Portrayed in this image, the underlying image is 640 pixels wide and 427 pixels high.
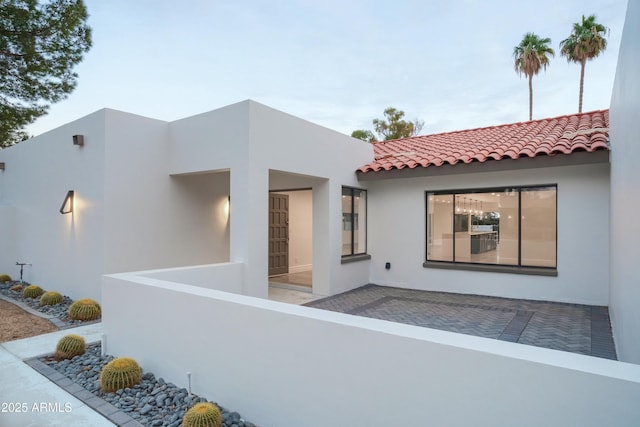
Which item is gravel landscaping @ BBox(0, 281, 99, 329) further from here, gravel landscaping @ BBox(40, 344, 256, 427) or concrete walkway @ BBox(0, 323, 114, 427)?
gravel landscaping @ BBox(40, 344, 256, 427)

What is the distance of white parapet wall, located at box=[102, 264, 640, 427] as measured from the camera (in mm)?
2223

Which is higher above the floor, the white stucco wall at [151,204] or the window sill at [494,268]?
the white stucco wall at [151,204]

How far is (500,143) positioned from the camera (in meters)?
10.7

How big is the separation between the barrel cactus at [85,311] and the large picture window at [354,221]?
623cm

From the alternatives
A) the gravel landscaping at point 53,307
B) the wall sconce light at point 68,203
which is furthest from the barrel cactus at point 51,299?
the wall sconce light at point 68,203

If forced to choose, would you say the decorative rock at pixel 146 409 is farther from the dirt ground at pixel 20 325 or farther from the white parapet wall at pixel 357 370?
the dirt ground at pixel 20 325

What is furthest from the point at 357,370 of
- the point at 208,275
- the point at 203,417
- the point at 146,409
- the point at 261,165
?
the point at 261,165

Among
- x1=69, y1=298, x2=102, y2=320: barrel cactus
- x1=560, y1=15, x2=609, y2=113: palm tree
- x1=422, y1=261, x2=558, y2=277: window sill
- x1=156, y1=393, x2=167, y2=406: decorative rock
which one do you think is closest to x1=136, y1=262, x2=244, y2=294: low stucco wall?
x1=156, y1=393, x2=167, y2=406: decorative rock

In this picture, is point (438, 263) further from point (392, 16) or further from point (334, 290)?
point (392, 16)

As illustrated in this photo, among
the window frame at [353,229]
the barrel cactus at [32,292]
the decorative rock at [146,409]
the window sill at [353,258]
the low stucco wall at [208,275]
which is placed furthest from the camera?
the window frame at [353,229]

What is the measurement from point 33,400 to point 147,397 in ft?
4.32

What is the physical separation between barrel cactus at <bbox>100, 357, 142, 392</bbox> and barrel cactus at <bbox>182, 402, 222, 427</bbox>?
4.55ft

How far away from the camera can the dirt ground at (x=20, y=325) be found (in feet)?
22.0

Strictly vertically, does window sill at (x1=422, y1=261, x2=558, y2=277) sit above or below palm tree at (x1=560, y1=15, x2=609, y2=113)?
below
